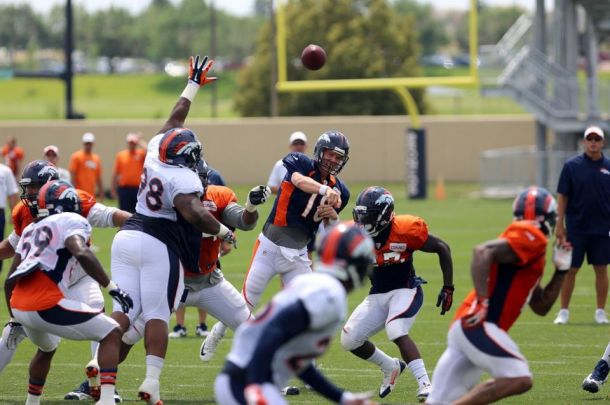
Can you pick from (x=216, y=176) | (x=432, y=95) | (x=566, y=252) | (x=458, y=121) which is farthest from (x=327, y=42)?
(x=432, y=95)

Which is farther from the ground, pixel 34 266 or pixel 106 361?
pixel 34 266

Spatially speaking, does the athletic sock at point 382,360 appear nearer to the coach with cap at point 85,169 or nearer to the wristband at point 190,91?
the wristband at point 190,91

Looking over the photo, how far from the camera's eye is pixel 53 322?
7621mm

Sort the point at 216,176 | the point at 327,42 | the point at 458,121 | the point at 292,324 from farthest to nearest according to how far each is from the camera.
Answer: the point at 458,121 < the point at 327,42 < the point at 216,176 < the point at 292,324

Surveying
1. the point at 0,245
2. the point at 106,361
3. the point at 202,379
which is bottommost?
the point at 202,379

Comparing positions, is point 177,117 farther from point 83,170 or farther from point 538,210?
point 83,170

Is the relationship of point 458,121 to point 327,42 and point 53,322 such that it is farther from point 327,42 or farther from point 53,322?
point 53,322

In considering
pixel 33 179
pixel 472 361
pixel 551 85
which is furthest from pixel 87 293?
pixel 551 85

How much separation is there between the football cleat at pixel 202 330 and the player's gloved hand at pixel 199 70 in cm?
298

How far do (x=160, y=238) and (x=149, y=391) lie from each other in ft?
3.36

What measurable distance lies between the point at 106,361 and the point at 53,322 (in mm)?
415

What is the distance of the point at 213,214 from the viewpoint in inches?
357

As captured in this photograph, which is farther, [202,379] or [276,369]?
[202,379]

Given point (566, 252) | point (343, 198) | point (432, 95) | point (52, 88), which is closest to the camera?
point (566, 252)
